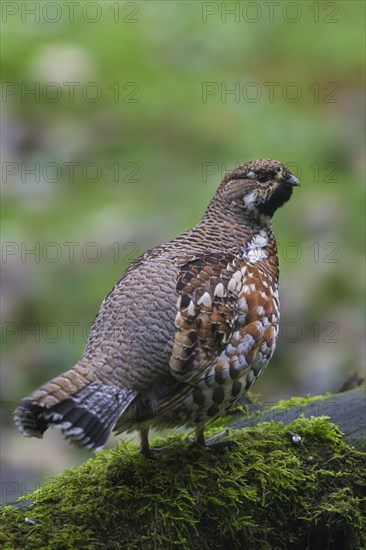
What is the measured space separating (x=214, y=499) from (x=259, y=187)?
192 cm

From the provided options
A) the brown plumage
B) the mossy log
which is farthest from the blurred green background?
the brown plumage

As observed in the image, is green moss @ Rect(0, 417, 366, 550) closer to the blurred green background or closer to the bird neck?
the bird neck

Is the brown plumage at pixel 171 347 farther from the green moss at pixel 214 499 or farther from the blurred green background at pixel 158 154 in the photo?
the blurred green background at pixel 158 154

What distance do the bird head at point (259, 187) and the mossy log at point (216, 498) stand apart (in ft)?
4.17

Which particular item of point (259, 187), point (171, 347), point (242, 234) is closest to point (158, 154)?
point (259, 187)

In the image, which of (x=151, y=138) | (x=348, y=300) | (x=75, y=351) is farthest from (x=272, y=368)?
(x=151, y=138)

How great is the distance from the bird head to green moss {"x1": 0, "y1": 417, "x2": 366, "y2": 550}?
1292 millimetres

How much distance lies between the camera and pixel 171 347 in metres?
4.66

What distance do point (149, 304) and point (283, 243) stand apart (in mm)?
6758

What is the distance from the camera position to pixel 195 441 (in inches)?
202

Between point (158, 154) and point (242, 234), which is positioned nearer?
point (242, 234)

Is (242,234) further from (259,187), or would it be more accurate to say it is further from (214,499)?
(214,499)

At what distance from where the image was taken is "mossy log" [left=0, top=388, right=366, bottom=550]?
4.29m

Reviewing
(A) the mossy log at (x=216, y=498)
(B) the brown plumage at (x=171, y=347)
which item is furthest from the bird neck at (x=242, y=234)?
(A) the mossy log at (x=216, y=498)
